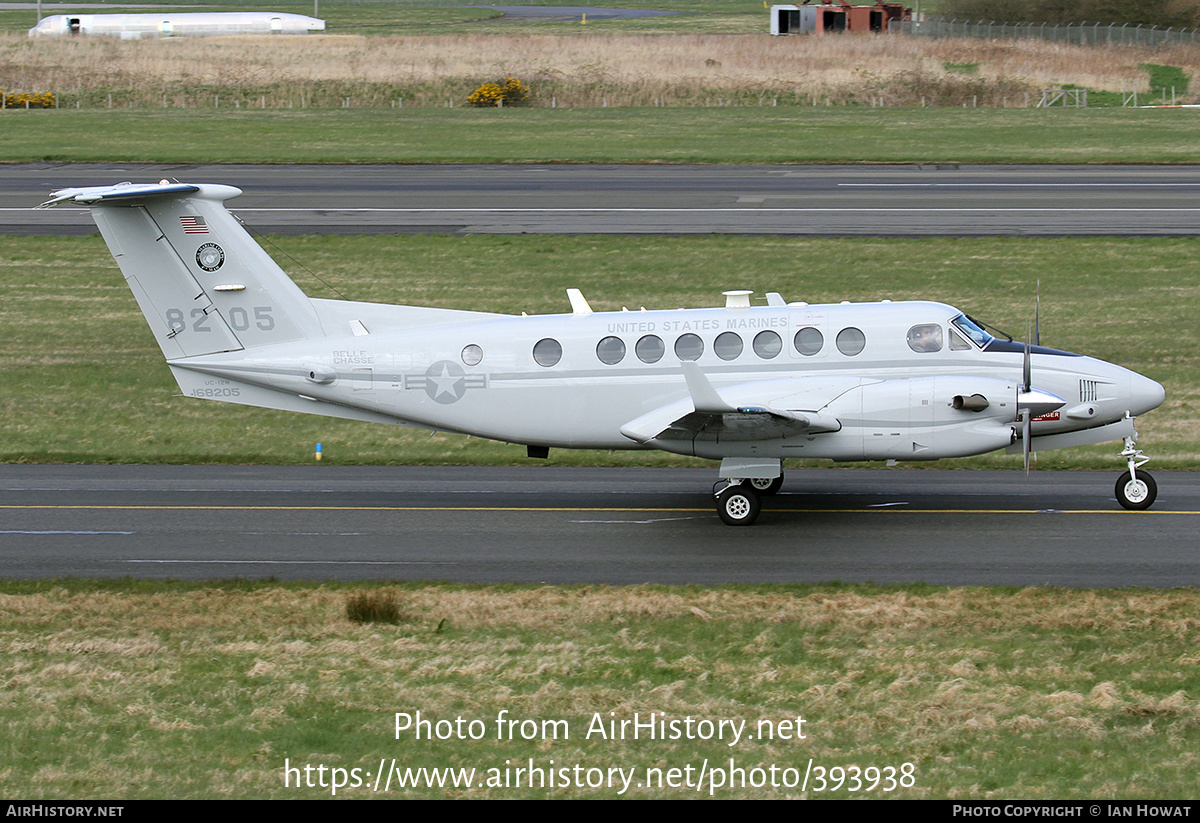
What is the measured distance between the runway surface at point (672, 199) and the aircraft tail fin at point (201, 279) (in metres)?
19.0

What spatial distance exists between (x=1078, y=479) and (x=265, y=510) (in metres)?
12.9

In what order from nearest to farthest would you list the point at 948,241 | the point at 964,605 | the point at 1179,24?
the point at 964,605 < the point at 948,241 < the point at 1179,24

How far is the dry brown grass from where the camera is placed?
68750 millimetres

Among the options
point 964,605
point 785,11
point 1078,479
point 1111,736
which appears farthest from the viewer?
point 785,11

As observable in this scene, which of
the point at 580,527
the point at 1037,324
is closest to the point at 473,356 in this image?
the point at 580,527

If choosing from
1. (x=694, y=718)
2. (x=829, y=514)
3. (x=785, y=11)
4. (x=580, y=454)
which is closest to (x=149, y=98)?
(x=785, y=11)

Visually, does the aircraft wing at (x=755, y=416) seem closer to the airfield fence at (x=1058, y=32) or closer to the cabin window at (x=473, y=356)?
the cabin window at (x=473, y=356)

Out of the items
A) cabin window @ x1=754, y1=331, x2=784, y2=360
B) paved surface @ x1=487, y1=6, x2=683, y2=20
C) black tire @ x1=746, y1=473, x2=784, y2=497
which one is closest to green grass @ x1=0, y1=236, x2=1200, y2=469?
black tire @ x1=746, y1=473, x2=784, y2=497

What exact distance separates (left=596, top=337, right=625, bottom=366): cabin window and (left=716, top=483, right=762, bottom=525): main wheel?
2.50m

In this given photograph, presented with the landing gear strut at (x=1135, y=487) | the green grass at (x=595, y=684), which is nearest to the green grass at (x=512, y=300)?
the landing gear strut at (x=1135, y=487)

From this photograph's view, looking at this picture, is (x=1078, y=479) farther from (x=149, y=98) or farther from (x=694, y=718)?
(x=149, y=98)

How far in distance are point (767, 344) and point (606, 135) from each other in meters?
38.9

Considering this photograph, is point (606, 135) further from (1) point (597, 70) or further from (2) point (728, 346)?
→ (2) point (728, 346)

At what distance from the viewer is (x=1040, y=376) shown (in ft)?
59.6
